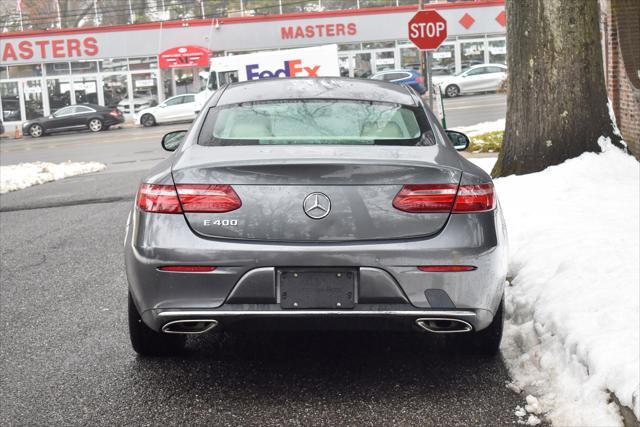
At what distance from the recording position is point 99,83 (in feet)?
153

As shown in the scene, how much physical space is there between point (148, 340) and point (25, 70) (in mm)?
45132

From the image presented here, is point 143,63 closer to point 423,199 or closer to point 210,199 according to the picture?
point 210,199

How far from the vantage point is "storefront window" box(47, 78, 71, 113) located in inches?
1839

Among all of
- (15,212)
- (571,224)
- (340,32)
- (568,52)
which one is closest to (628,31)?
(568,52)

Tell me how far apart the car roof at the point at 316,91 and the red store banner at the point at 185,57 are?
129ft

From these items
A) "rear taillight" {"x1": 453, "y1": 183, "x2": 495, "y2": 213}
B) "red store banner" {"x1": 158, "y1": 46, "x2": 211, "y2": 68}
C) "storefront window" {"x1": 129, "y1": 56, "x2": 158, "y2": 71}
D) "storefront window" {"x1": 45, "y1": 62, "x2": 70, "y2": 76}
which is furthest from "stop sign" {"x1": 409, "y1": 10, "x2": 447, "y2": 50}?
"storefront window" {"x1": 45, "y1": 62, "x2": 70, "y2": 76}

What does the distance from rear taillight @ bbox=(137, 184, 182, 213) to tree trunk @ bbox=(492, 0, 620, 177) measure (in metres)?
6.26

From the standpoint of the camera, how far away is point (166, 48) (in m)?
46.8

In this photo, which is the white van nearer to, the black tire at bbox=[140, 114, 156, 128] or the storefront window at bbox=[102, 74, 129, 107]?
the black tire at bbox=[140, 114, 156, 128]

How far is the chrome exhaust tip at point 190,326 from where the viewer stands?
4.25m

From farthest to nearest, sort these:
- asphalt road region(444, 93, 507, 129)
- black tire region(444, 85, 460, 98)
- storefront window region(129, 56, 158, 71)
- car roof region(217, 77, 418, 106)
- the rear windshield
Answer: storefront window region(129, 56, 158, 71) < black tire region(444, 85, 460, 98) < asphalt road region(444, 93, 507, 129) < car roof region(217, 77, 418, 106) < the rear windshield

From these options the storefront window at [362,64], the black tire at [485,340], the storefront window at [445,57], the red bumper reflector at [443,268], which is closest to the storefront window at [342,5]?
the storefront window at [362,64]

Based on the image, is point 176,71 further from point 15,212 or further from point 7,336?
point 7,336

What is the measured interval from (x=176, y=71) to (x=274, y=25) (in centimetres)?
547
